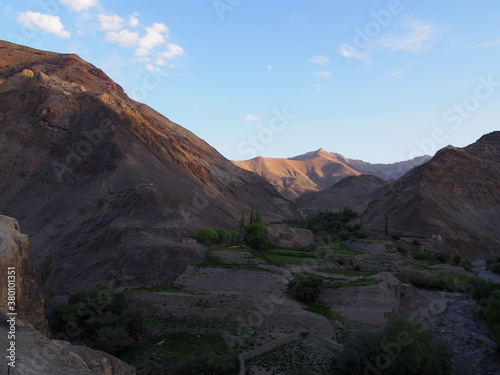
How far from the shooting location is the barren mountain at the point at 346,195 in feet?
370

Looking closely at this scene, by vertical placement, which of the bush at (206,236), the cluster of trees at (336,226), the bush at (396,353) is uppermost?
the cluster of trees at (336,226)

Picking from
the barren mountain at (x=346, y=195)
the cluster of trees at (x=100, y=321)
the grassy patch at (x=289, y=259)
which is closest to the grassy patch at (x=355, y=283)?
the grassy patch at (x=289, y=259)

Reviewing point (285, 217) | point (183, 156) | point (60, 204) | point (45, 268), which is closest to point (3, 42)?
point (183, 156)

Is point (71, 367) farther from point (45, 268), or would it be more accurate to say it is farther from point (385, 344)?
point (45, 268)

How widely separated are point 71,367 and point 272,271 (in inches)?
773

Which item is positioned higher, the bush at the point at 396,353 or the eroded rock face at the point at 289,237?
the eroded rock face at the point at 289,237

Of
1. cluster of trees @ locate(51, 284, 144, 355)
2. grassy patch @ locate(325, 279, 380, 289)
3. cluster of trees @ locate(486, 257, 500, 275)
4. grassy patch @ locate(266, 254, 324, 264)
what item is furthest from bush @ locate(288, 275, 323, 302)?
cluster of trees @ locate(486, 257, 500, 275)

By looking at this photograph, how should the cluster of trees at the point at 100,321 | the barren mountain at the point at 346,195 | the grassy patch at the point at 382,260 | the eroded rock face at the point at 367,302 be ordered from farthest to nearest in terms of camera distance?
1. the barren mountain at the point at 346,195
2. the grassy patch at the point at 382,260
3. the eroded rock face at the point at 367,302
4. the cluster of trees at the point at 100,321

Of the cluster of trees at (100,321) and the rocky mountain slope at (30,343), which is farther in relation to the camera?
the cluster of trees at (100,321)

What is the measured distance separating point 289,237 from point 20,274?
34.6 meters

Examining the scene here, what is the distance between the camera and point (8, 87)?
6041cm

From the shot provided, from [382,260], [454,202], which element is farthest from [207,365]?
[454,202]

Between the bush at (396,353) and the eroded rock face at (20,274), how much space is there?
11422 millimetres

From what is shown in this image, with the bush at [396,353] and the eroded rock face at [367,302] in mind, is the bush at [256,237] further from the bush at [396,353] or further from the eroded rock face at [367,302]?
the bush at [396,353]
